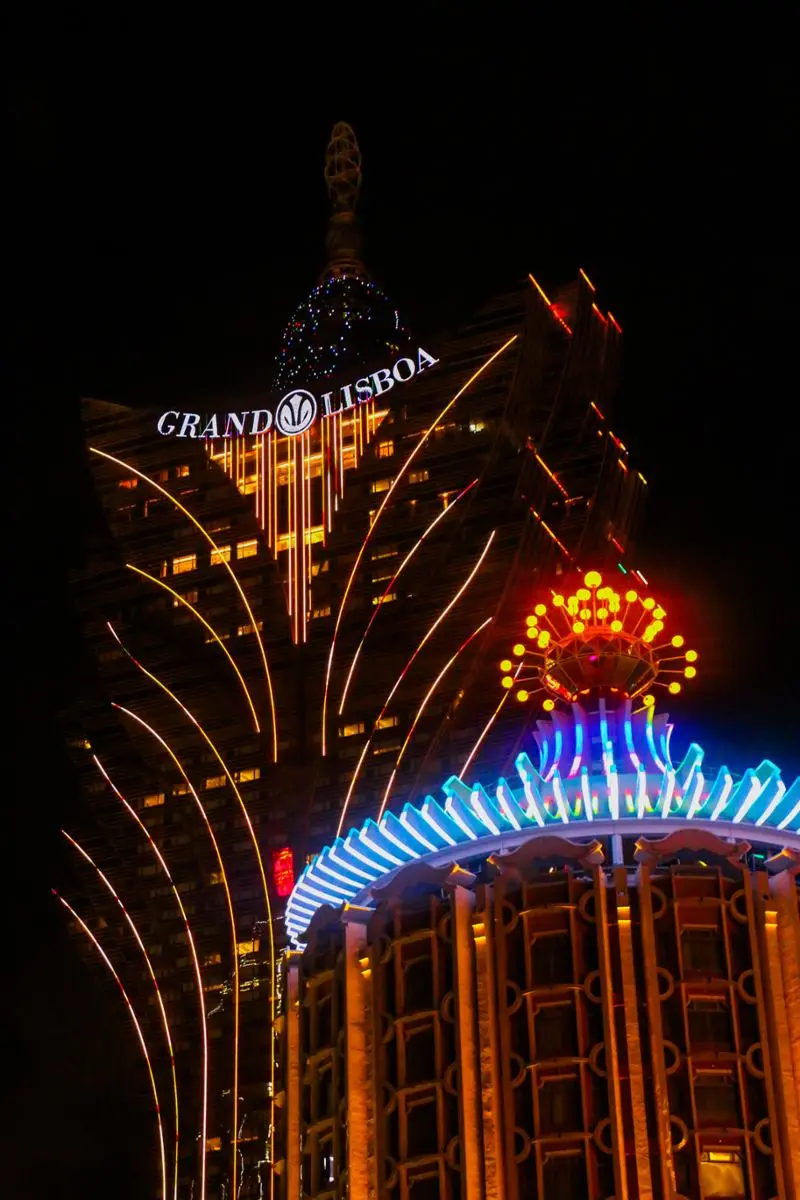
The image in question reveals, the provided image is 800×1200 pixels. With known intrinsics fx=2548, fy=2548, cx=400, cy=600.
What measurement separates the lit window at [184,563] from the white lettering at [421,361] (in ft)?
58.8

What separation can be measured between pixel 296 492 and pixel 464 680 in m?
18.8

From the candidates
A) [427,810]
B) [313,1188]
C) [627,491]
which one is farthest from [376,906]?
[627,491]

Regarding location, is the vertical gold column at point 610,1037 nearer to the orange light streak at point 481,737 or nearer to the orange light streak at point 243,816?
the orange light streak at point 481,737

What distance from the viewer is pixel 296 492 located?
151 m

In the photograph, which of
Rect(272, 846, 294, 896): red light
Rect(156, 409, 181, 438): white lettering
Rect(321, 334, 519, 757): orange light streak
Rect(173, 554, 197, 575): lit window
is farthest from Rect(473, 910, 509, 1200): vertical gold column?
Rect(156, 409, 181, 438): white lettering

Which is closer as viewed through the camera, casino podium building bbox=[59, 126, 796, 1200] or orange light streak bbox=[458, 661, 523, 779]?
orange light streak bbox=[458, 661, 523, 779]

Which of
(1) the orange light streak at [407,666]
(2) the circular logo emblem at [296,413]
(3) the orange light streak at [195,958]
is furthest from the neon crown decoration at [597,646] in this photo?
(2) the circular logo emblem at [296,413]

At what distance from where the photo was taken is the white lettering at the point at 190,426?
150875 millimetres

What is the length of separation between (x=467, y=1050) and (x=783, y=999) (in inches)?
262

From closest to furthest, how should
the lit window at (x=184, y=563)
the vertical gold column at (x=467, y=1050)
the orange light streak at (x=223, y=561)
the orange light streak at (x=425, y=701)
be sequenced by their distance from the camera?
the vertical gold column at (x=467, y=1050) < the orange light streak at (x=425, y=701) < the orange light streak at (x=223, y=561) < the lit window at (x=184, y=563)

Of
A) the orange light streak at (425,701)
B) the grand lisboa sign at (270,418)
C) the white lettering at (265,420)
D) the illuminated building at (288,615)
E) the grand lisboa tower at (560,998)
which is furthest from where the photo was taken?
the white lettering at (265,420)

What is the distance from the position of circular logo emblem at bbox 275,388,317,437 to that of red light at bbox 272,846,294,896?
988 inches

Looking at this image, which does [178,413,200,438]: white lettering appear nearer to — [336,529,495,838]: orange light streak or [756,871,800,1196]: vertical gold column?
[336,529,495,838]: orange light streak

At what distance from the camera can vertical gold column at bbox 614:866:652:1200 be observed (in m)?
50.8
